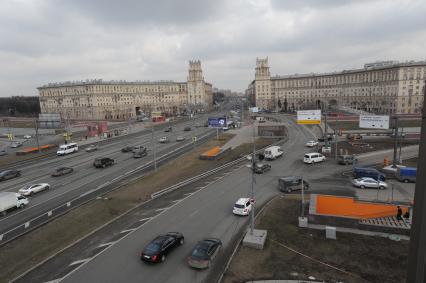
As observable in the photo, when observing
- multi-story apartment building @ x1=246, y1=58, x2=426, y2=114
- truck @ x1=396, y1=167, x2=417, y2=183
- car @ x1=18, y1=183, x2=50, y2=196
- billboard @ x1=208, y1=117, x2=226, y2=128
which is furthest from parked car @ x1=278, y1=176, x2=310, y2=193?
multi-story apartment building @ x1=246, y1=58, x2=426, y2=114

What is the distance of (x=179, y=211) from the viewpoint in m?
25.4

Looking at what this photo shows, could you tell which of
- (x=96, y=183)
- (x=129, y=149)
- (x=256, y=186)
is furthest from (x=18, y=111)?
(x=256, y=186)

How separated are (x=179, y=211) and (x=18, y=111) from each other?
207 m

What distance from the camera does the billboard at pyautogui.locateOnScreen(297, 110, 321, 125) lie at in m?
53.8

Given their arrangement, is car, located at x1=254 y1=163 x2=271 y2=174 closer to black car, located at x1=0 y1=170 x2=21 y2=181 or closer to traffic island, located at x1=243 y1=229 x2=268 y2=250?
traffic island, located at x1=243 y1=229 x2=268 y2=250

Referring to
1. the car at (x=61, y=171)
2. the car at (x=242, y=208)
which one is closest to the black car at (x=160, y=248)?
the car at (x=242, y=208)

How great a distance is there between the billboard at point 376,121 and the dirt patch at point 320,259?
1251 inches

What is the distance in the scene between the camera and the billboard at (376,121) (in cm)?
4507

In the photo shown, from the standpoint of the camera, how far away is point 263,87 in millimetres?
181625

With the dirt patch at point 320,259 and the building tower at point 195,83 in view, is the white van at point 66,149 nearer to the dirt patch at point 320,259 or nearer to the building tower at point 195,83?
the dirt patch at point 320,259

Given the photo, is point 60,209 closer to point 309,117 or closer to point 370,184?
point 370,184

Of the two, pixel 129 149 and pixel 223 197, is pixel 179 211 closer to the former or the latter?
pixel 223 197

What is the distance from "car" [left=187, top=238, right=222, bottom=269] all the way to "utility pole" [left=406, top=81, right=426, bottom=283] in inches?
509

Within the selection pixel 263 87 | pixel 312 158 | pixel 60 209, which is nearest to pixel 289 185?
pixel 312 158
